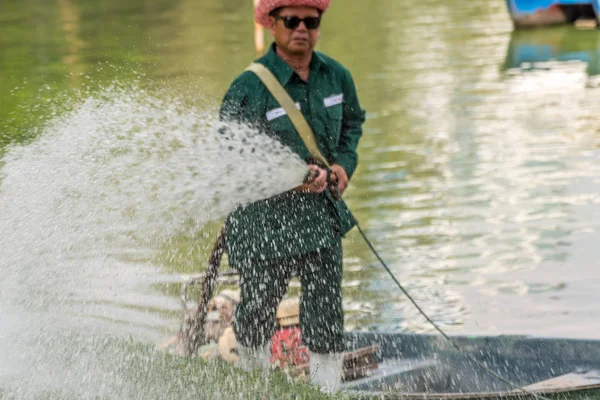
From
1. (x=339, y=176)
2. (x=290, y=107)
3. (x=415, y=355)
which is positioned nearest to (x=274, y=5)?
(x=290, y=107)

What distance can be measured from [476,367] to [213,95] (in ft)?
34.0

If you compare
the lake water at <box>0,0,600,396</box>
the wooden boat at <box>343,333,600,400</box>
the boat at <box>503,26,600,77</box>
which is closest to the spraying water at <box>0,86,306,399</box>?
the lake water at <box>0,0,600,396</box>

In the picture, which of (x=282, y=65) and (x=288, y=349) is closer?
(x=282, y=65)

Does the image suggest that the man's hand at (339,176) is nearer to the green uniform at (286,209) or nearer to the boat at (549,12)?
the green uniform at (286,209)

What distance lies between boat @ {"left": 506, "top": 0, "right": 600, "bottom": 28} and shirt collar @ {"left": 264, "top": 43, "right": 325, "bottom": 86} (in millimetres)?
17600

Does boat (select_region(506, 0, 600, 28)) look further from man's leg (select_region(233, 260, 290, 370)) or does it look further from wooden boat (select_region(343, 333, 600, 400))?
man's leg (select_region(233, 260, 290, 370))

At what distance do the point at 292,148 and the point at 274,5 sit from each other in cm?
61

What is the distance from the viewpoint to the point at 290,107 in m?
4.45

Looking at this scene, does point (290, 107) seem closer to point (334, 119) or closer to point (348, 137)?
point (334, 119)

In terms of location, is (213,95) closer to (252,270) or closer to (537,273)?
(537,273)

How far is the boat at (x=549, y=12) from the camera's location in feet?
70.5

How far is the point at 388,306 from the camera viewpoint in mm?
6836

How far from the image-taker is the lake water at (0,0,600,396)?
252 inches

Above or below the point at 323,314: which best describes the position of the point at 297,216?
above
